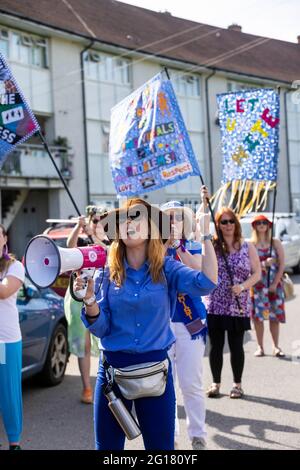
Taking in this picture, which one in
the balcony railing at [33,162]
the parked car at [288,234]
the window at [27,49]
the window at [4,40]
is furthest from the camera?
the window at [27,49]

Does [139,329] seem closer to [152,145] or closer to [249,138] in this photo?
[152,145]

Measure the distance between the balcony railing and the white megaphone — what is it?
1916 cm

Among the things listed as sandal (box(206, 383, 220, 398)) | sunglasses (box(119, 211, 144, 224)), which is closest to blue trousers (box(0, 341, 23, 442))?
sunglasses (box(119, 211, 144, 224))

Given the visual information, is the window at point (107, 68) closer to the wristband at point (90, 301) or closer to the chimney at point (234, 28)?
the chimney at point (234, 28)

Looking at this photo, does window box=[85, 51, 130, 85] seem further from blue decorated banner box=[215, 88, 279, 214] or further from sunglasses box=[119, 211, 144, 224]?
sunglasses box=[119, 211, 144, 224]

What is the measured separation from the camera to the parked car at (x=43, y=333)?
5936mm

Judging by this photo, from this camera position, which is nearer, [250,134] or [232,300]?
[232,300]

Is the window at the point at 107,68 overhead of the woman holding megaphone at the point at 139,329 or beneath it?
overhead

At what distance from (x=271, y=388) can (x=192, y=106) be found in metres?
25.5

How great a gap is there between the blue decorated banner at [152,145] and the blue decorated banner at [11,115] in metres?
1.47

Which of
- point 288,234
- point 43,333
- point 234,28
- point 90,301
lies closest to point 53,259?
point 90,301

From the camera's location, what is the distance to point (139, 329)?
3.08 m

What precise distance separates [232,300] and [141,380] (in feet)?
9.49

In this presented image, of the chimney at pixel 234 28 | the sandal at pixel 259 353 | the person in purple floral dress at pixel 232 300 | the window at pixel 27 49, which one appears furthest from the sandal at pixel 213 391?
the chimney at pixel 234 28
